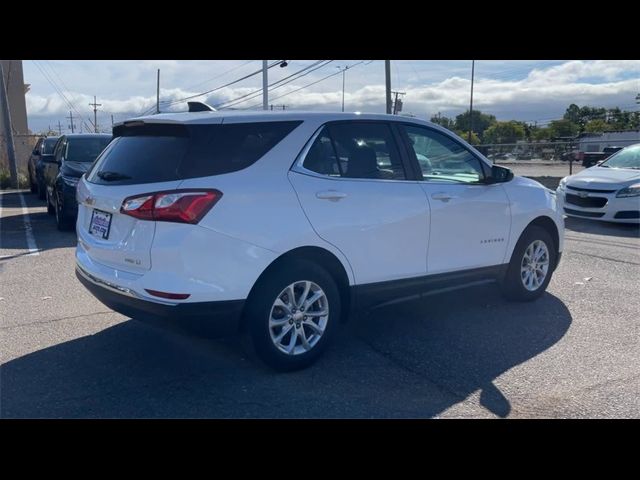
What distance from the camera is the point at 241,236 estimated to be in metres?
4.16

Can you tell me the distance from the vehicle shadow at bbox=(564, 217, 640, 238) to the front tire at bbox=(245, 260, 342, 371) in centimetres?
792

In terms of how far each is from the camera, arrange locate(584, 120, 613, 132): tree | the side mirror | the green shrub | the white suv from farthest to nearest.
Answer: locate(584, 120, 613, 132): tree → the green shrub → the side mirror → the white suv

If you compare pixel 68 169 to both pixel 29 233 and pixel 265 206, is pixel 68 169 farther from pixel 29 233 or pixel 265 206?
pixel 265 206

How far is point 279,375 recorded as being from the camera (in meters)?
4.49

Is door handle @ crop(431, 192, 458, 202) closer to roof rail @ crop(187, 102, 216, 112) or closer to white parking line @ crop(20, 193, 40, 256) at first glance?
roof rail @ crop(187, 102, 216, 112)

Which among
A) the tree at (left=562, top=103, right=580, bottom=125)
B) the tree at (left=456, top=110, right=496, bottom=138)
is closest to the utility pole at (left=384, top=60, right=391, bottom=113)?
the tree at (left=456, top=110, right=496, bottom=138)

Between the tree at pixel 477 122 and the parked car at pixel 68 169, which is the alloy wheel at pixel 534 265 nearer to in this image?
the parked car at pixel 68 169

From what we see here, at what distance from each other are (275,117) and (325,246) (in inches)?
40.7

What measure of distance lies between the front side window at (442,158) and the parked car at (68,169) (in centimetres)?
680

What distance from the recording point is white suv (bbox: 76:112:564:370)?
407 cm

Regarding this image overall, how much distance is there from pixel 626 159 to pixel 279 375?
1077 cm

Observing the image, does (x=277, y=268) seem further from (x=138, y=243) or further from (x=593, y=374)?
(x=593, y=374)
